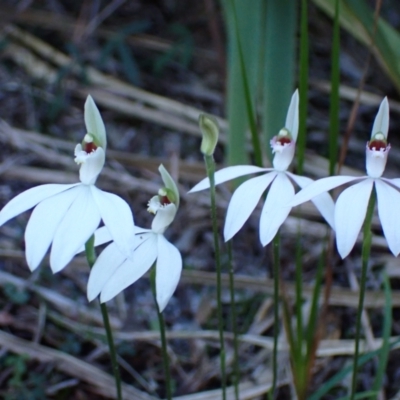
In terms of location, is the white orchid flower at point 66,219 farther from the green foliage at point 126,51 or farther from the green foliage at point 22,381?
the green foliage at point 126,51

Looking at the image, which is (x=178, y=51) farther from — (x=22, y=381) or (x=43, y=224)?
(x=43, y=224)

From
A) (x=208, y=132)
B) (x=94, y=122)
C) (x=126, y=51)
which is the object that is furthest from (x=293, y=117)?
(x=126, y=51)

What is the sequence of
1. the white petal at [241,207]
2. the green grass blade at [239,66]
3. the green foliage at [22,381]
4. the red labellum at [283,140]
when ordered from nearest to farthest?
the white petal at [241,207]
the red labellum at [283,140]
the green foliage at [22,381]
the green grass blade at [239,66]

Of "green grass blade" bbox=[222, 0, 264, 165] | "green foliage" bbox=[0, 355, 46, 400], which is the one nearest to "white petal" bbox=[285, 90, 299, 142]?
"green grass blade" bbox=[222, 0, 264, 165]

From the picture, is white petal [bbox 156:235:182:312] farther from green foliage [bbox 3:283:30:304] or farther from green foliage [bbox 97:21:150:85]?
green foliage [bbox 97:21:150:85]

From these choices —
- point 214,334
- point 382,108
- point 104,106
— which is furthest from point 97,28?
point 382,108

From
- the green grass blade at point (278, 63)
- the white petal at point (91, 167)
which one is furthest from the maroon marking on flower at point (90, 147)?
the green grass blade at point (278, 63)

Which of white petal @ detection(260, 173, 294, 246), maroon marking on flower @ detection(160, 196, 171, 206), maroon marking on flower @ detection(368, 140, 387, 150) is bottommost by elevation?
white petal @ detection(260, 173, 294, 246)
